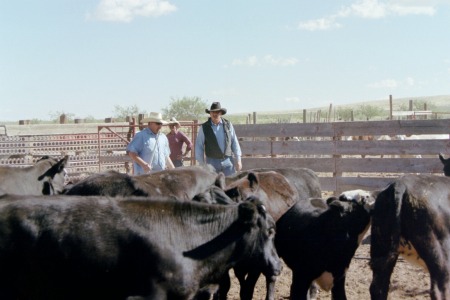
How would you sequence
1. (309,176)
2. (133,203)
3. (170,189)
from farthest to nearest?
(309,176)
(170,189)
(133,203)

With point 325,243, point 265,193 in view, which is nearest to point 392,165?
point 265,193

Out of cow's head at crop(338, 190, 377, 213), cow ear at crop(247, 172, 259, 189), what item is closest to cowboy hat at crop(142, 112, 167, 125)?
cow ear at crop(247, 172, 259, 189)

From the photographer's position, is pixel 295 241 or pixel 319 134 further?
pixel 319 134

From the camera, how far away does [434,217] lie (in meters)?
6.45

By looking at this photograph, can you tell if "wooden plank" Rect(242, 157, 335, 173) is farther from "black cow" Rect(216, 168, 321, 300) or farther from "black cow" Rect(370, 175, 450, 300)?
"black cow" Rect(370, 175, 450, 300)

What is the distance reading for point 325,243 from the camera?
6.74 m

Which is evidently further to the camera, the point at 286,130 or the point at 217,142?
the point at 286,130

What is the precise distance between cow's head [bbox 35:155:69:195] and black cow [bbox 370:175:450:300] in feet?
17.6

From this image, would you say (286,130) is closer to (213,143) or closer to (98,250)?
(213,143)

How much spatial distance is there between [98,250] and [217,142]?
5.44 metres

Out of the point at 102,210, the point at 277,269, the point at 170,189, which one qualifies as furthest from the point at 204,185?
the point at 102,210

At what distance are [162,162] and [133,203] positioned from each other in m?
4.50

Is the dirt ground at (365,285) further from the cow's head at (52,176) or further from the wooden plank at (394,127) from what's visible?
the wooden plank at (394,127)

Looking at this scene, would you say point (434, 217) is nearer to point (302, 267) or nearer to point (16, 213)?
point (302, 267)
